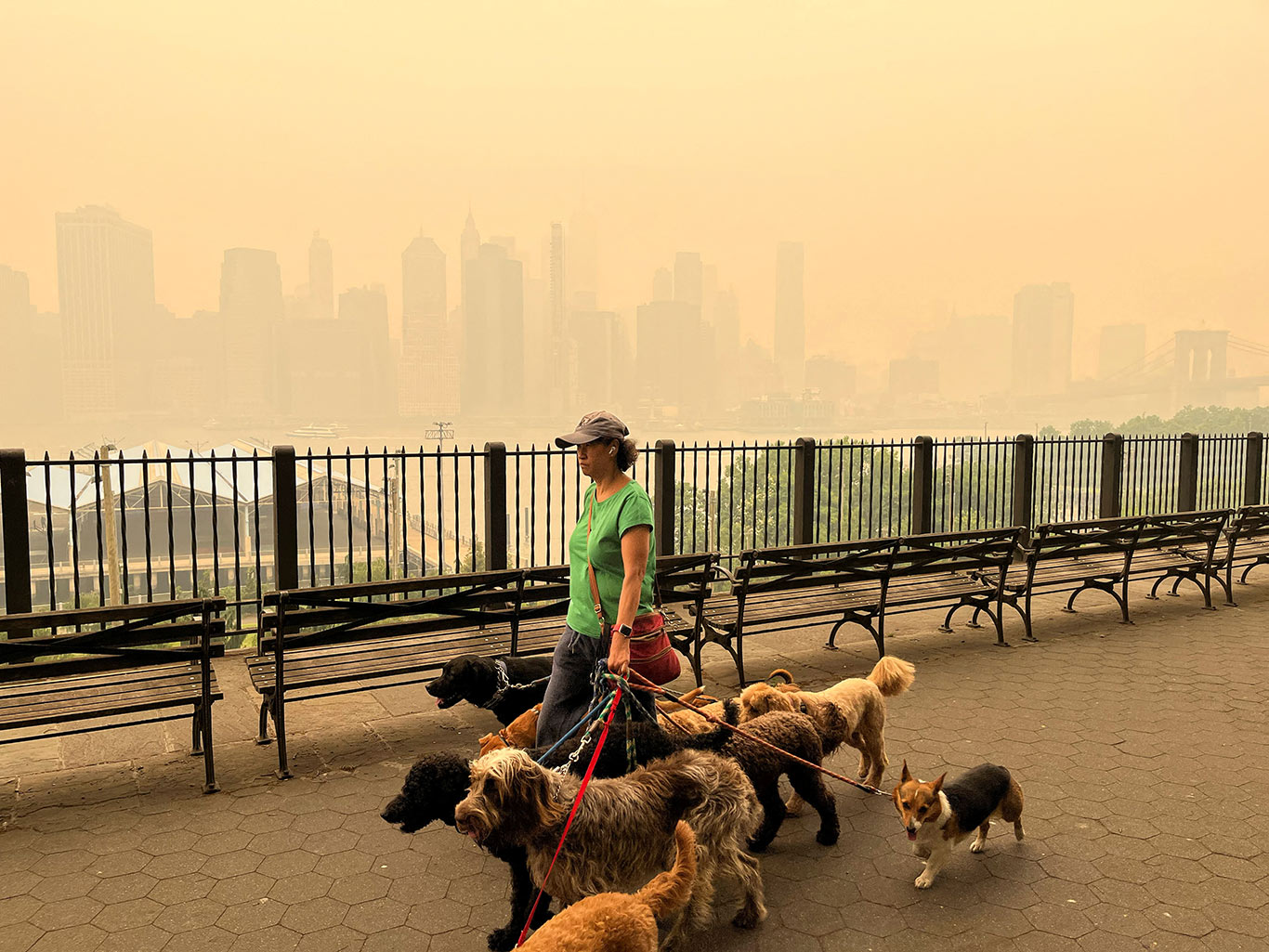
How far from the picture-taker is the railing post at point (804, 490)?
11031 millimetres

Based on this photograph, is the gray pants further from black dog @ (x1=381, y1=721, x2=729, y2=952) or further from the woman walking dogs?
black dog @ (x1=381, y1=721, x2=729, y2=952)

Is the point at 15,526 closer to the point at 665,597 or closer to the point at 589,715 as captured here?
the point at 665,597

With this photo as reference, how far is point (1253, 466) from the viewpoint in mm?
16375

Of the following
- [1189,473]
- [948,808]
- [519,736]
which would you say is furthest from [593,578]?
[1189,473]

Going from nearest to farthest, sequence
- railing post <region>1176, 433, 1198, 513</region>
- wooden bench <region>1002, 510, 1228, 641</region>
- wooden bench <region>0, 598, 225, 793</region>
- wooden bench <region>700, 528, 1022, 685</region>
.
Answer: wooden bench <region>0, 598, 225, 793</region>, wooden bench <region>700, 528, 1022, 685</region>, wooden bench <region>1002, 510, 1228, 641</region>, railing post <region>1176, 433, 1198, 513</region>

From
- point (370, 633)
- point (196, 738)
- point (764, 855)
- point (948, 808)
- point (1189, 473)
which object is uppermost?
point (1189, 473)

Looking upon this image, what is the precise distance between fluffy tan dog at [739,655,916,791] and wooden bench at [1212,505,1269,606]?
6.91 m

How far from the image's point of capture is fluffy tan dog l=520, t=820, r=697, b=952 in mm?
2551

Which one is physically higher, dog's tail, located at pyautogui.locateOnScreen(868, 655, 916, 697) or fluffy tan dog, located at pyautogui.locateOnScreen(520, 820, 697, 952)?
dog's tail, located at pyautogui.locateOnScreen(868, 655, 916, 697)

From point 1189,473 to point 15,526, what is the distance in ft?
53.4

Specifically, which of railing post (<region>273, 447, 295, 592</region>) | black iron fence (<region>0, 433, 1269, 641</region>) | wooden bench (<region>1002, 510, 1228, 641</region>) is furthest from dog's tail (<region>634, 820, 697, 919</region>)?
wooden bench (<region>1002, 510, 1228, 641</region>)

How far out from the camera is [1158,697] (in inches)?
255

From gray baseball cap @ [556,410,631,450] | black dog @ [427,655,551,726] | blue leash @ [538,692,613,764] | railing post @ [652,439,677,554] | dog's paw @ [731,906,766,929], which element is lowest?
dog's paw @ [731,906,766,929]

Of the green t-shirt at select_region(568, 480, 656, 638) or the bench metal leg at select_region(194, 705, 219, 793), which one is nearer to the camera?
the green t-shirt at select_region(568, 480, 656, 638)
